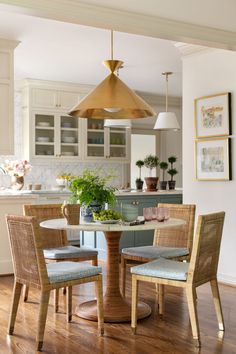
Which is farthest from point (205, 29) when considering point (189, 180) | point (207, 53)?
point (189, 180)

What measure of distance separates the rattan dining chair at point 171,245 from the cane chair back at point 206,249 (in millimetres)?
576

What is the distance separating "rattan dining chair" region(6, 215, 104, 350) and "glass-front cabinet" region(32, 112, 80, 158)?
4.53m

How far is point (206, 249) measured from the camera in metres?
3.38

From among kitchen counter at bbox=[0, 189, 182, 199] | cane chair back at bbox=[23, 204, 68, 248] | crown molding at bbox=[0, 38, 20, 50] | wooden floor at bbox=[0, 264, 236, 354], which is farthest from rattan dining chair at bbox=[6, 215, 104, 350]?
crown molding at bbox=[0, 38, 20, 50]

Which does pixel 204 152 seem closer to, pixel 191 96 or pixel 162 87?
pixel 191 96

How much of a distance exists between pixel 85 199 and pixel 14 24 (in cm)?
216

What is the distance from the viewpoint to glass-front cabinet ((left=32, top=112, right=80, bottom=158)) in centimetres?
789

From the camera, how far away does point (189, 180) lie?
5.51 meters

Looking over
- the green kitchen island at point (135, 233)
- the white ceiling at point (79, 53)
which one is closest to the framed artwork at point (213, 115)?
the white ceiling at point (79, 53)

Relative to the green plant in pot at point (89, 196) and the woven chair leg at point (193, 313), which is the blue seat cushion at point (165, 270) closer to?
the woven chair leg at point (193, 313)

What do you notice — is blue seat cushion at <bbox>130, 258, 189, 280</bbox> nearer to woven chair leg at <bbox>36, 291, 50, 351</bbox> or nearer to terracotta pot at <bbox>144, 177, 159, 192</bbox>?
woven chair leg at <bbox>36, 291, 50, 351</bbox>

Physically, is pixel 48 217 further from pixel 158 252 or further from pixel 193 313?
pixel 193 313

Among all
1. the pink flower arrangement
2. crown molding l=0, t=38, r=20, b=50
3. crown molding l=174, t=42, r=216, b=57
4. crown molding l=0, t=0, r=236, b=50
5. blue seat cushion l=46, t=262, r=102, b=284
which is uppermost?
crown molding l=0, t=38, r=20, b=50

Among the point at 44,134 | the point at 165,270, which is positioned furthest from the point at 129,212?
the point at 44,134
